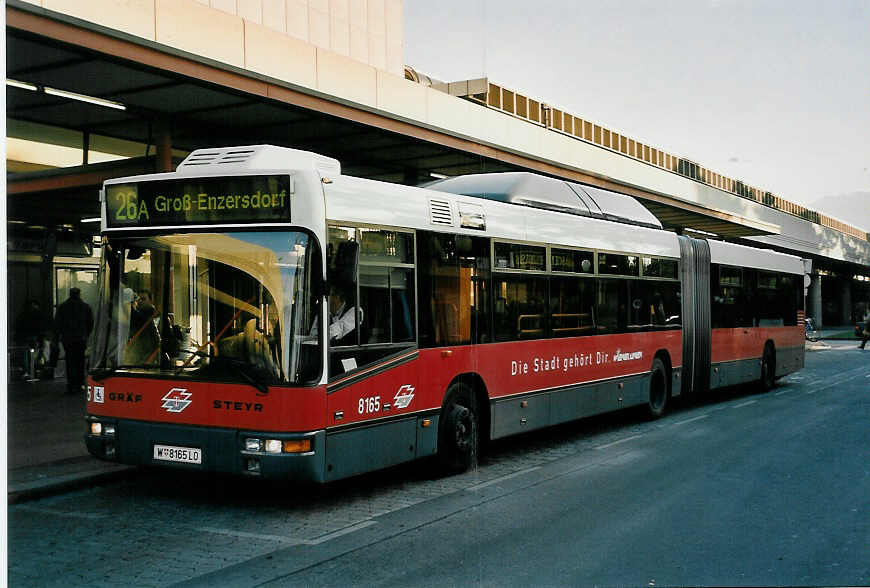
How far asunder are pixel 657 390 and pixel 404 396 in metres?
7.08

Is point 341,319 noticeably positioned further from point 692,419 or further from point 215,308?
point 692,419

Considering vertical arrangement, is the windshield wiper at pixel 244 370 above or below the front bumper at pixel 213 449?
above

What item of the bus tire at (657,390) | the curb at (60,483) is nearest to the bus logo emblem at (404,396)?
the curb at (60,483)

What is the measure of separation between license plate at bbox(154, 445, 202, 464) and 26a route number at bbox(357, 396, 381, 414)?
1.41 metres

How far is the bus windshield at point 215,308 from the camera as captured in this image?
7.30 metres

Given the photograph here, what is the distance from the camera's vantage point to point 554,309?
1125 cm

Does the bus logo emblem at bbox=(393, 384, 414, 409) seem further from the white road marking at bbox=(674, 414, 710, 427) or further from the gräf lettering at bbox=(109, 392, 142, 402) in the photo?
the white road marking at bbox=(674, 414, 710, 427)

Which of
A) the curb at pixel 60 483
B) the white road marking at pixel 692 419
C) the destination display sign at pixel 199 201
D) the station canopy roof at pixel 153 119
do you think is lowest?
the white road marking at pixel 692 419

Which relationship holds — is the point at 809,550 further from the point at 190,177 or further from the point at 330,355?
the point at 190,177

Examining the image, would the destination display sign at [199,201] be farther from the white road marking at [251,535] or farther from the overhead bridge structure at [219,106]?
the overhead bridge structure at [219,106]

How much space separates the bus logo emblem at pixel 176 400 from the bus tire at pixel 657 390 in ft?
27.5

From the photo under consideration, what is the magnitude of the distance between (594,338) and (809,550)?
609 cm

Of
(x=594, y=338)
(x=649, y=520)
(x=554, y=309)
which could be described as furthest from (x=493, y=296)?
(x=649, y=520)

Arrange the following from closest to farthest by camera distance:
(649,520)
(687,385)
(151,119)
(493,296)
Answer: (649,520) → (493,296) → (151,119) → (687,385)
